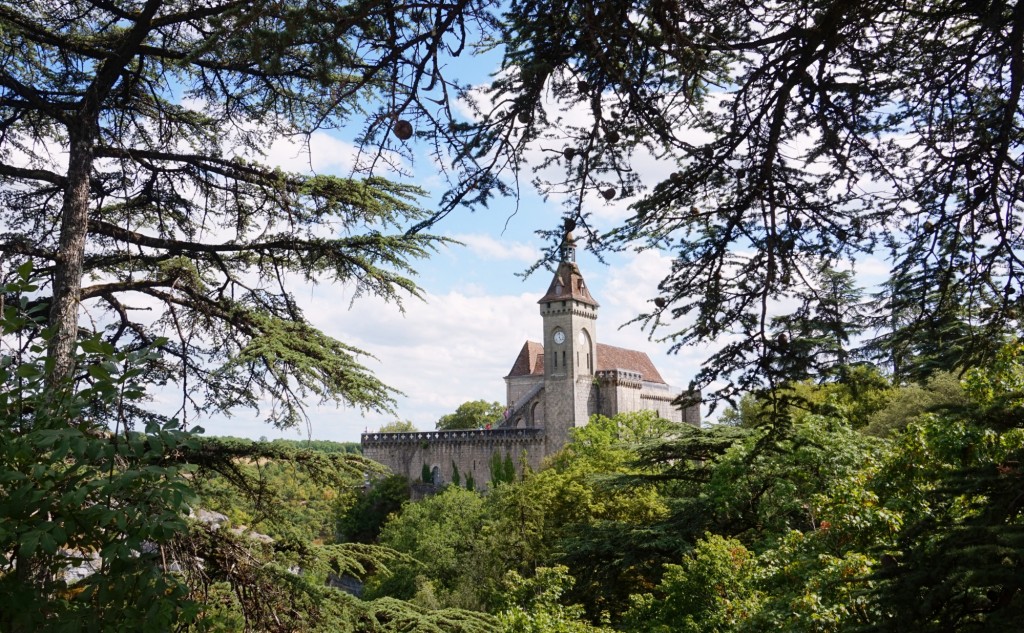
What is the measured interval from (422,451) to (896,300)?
42.2m

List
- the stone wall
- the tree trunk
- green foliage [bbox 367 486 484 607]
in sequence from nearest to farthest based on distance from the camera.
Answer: the tree trunk
green foliage [bbox 367 486 484 607]
the stone wall

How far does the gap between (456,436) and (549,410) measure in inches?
211

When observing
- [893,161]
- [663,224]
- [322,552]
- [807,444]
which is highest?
[893,161]

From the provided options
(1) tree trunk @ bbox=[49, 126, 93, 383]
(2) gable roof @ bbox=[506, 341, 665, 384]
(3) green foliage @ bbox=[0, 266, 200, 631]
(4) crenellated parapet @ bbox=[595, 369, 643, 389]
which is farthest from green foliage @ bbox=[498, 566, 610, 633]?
(2) gable roof @ bbox=[506, 341, 665, 384]

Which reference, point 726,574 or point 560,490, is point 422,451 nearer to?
point 560,490

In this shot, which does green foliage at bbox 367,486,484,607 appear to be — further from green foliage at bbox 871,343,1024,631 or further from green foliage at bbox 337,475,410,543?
green foliage at bbox 871,343,1024,631

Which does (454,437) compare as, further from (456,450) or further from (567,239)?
(567,239)

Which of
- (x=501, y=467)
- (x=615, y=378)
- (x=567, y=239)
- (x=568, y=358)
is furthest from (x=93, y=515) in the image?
(x=615, y=378)

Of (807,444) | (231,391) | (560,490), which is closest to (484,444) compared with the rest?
(560,490)

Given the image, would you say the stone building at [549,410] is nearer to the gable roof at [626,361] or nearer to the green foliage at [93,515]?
the gable roof at [626,361]

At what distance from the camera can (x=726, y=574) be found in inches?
393

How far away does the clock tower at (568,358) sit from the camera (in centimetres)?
4347

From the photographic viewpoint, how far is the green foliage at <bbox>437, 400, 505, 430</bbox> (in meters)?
60.5

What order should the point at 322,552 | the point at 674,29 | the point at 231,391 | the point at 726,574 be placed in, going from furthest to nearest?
1. the point at 726,574
2. the point at 231,391
3. the point at 322,552
4. the point at 674,29
